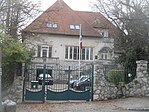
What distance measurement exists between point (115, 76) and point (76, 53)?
35333 millimetres

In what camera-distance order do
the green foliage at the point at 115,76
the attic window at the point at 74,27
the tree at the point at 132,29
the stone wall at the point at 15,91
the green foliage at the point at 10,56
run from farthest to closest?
the attic window at the point at 74,27
the tree at the point at 132,29
the green foliage at the point at 115,76
the stone wall at the point at 15,91
the green foliage at the point at 10,56

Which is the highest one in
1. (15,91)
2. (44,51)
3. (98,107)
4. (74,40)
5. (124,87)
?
(74,40)

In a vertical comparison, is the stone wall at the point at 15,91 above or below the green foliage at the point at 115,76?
below

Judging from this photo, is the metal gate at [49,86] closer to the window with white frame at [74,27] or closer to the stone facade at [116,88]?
the stone facade at [116,88]

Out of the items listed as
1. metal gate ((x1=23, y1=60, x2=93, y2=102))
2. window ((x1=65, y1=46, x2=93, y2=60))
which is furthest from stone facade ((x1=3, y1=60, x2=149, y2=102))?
window ((x1=65, y1=46, x2=93, y2=60))

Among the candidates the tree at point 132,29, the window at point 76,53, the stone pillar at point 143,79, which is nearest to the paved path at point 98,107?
the stone pillar at point 143,79

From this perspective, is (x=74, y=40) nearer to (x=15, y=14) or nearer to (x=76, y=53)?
(x=76, y=53)

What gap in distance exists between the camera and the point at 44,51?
56125 millimetres

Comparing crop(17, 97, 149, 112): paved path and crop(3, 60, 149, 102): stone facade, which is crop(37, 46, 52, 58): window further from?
crop(17, 97, 149, 112): paved path

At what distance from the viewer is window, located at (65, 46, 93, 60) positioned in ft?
186

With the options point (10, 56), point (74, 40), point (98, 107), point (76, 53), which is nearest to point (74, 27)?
point (74, 40)

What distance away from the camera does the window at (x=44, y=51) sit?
181ft

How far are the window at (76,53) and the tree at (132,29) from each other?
2292cm

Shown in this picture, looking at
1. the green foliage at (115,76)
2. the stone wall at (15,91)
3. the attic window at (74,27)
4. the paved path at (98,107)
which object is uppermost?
the attic window at (74,27)
